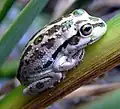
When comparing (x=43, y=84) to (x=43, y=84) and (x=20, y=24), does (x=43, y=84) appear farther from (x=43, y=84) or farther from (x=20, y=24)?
(x=20, y=24)

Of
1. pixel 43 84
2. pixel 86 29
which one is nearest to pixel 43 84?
pixel 43 84

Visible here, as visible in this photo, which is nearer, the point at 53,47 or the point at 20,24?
the point at 20,24

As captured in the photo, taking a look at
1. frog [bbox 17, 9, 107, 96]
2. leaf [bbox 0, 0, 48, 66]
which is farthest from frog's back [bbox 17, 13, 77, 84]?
leaf [bbox 0, 0, 48, 66]

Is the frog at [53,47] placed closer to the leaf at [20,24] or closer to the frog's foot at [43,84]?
the frog's foot at [43,84]

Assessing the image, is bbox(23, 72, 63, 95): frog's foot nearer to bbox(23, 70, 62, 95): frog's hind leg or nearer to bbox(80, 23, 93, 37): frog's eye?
bbox(23, 70, 62, 95): frog's hind leg

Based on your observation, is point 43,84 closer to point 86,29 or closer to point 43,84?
point 43,84

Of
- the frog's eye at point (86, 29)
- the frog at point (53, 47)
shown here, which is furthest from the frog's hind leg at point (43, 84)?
the frog's eye at point (86, 29)

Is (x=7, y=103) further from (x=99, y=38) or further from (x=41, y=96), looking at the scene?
(x=99, y=38)
